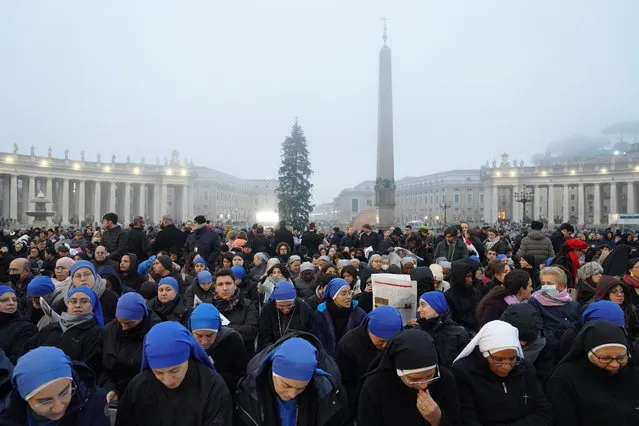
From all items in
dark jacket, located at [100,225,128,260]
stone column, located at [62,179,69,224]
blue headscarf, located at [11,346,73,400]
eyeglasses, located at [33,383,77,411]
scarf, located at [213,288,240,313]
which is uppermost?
stone column, located at [62,179,69,224]

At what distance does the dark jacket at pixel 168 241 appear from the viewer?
12.1 meters

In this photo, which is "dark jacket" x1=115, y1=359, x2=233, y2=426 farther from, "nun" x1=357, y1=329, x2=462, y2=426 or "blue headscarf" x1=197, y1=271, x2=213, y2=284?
"blue headscarf" x1=197, y1=271, x2=213, y2=284

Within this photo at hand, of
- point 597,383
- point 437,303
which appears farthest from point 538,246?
point 597,383

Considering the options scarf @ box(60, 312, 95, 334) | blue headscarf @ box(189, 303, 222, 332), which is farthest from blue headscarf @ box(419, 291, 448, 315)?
scarf @ box(60, 312, 95, 334)

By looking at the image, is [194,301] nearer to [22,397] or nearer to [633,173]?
[22,397]

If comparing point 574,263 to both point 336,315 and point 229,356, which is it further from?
point 229,356

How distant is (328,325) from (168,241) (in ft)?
22.8

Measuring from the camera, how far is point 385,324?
4.59m

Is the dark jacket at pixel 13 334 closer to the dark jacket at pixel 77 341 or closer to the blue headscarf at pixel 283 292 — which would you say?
the dark jacket at pixel 77 341

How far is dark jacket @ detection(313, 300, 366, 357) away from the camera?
6.01 m

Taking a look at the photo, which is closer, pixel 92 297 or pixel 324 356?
pixel 324 356

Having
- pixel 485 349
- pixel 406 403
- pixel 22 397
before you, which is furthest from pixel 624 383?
pixel 22 397

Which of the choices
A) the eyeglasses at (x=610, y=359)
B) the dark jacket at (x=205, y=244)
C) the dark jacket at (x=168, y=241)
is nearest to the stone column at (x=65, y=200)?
the dark jacket at (x=168, y=241)

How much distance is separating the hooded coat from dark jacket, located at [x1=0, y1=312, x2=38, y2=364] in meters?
4.57
